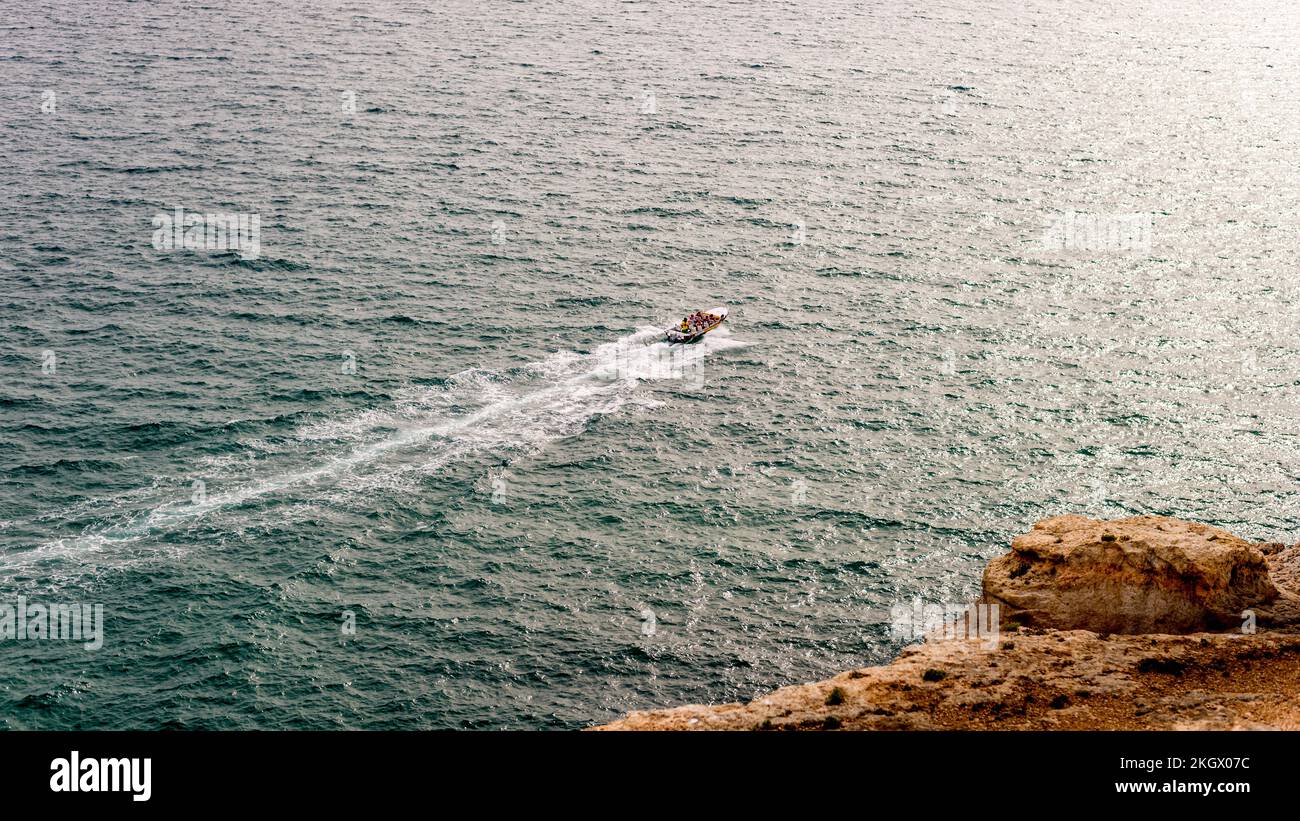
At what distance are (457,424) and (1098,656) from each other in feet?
165

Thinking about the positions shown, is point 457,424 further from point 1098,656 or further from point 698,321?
point 1098,656

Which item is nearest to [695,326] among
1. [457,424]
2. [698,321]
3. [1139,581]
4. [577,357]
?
[698,321]

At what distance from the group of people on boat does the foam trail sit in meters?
1.29

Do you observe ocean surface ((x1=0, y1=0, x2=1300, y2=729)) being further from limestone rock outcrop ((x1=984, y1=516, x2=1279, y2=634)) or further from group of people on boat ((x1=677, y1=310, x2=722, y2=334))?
limestone rock outcrop ((x1=984, y1=516, x2=1279, y2=634))

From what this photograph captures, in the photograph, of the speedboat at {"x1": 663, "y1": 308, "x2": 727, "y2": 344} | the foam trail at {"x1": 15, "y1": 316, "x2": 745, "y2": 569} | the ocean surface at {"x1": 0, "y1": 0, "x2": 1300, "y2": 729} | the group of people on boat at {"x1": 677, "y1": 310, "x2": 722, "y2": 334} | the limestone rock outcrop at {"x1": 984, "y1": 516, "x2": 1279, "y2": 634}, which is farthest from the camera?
the group of people on boat at {"x1": 677, "y1": 310, "x2": 722, "y2": 334}

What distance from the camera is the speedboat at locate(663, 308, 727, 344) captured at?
317 feet

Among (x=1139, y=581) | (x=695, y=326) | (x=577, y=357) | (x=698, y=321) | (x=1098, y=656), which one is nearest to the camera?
(x=1098, y=656)

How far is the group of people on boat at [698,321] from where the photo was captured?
96.9 meters

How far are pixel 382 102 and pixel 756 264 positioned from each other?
59.9 m

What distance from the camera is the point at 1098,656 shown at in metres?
46.0

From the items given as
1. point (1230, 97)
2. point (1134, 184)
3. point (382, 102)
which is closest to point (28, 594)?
point (382, 102)

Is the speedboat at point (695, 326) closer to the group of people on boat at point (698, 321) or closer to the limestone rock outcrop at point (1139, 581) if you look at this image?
the group of people on boat at point (698, 321)

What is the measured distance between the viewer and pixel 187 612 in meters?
67.1

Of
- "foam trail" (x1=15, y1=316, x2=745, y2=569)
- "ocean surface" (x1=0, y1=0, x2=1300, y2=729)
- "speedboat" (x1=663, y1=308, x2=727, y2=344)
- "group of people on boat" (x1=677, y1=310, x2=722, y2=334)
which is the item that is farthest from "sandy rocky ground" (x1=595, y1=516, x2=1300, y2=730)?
"group of people on boat" (x1=677, y1=310, x2=722, y2=334)
